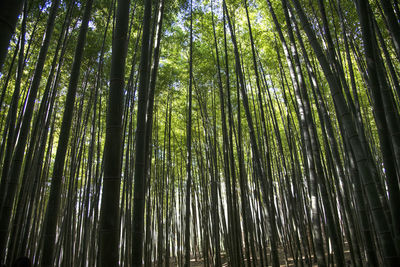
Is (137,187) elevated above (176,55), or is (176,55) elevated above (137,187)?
(176,55)

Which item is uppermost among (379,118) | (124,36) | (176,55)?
(176,55)

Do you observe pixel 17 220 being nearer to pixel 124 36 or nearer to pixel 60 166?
pixel 60 166

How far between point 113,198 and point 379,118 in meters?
1.74

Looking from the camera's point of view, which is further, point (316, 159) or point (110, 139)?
point (316, 159)

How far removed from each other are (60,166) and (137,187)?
0.64 meters

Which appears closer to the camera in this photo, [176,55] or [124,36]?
[124,36]

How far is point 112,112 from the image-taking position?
4.85 feet

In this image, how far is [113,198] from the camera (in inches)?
54.1

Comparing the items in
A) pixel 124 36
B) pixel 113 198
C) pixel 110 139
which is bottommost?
pixel 113 198

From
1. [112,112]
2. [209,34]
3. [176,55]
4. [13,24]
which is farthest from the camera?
[176,55]

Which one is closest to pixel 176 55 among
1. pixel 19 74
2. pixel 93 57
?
pixel 93 57

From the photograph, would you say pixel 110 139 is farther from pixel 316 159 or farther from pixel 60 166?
pixel 316 159

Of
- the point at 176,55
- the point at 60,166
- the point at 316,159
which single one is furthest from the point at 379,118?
the point at 176,55

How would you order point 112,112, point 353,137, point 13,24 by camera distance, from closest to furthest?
point 13,24, point 112,112, point 353,137
